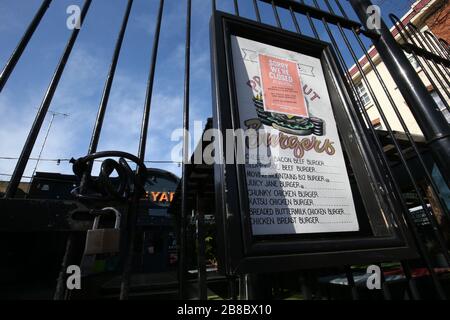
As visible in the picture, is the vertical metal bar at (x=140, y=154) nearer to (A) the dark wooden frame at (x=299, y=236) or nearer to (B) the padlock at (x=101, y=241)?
(B) the padlock at (x=101, y=241)

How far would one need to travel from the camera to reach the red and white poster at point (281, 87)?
145cm

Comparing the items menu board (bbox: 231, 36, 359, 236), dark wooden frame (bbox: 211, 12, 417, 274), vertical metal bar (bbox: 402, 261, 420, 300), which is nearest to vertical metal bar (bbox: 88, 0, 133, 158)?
dark wooden frame (bbox: 211, 12, 417, 274)

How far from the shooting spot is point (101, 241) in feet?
2.73

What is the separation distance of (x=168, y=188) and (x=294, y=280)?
14096mm

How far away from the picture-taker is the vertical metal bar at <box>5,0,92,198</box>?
0.92m

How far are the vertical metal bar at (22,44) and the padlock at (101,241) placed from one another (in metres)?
0.76

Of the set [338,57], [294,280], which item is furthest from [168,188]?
[338,57]

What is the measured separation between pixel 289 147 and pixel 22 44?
1.41 meters

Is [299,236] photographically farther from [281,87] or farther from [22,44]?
[22,44]

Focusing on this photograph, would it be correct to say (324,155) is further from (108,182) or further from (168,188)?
(168,188)

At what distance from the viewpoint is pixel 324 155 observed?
1.44 metres

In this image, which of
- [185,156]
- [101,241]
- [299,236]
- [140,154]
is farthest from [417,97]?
[101,241]

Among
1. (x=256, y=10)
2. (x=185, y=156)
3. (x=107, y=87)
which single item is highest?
(x=256, y=10)

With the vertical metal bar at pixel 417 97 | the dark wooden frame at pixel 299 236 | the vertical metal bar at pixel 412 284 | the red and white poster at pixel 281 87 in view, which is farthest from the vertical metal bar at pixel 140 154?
the vertical metal bar at pixel 417 97
